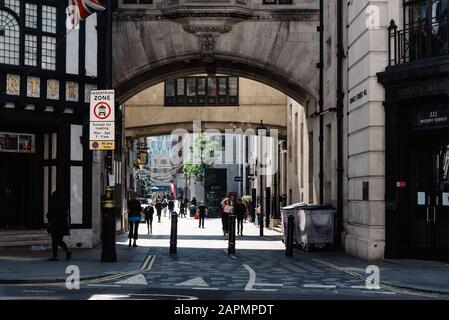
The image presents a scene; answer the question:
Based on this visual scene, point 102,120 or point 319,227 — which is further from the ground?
point 102,120

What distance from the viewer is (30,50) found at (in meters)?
22.9

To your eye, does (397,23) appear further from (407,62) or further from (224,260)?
(224,260)

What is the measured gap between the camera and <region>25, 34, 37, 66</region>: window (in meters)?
22.8

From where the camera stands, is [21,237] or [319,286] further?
[21,237]

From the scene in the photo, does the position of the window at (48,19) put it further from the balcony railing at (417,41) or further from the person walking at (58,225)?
the balcony railing at (417,41)

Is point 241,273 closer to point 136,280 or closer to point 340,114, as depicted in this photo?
point 136,280

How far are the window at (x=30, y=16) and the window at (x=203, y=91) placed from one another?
1715 cm

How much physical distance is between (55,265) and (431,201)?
9.11 meters

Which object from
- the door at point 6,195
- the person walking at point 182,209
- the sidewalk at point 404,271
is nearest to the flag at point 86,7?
the door at point 6,195

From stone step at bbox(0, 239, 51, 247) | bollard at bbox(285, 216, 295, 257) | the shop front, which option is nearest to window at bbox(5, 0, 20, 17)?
stone step at bbox(0, 239, 51, 247)

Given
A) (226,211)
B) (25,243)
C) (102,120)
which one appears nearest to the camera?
(102,120)

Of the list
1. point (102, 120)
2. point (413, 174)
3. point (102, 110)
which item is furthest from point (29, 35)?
point (413, 174)

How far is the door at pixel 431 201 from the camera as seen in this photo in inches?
773

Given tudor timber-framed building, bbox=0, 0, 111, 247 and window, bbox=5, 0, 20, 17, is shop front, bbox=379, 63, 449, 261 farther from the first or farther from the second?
window, bbox=5, 0, 20, 17
